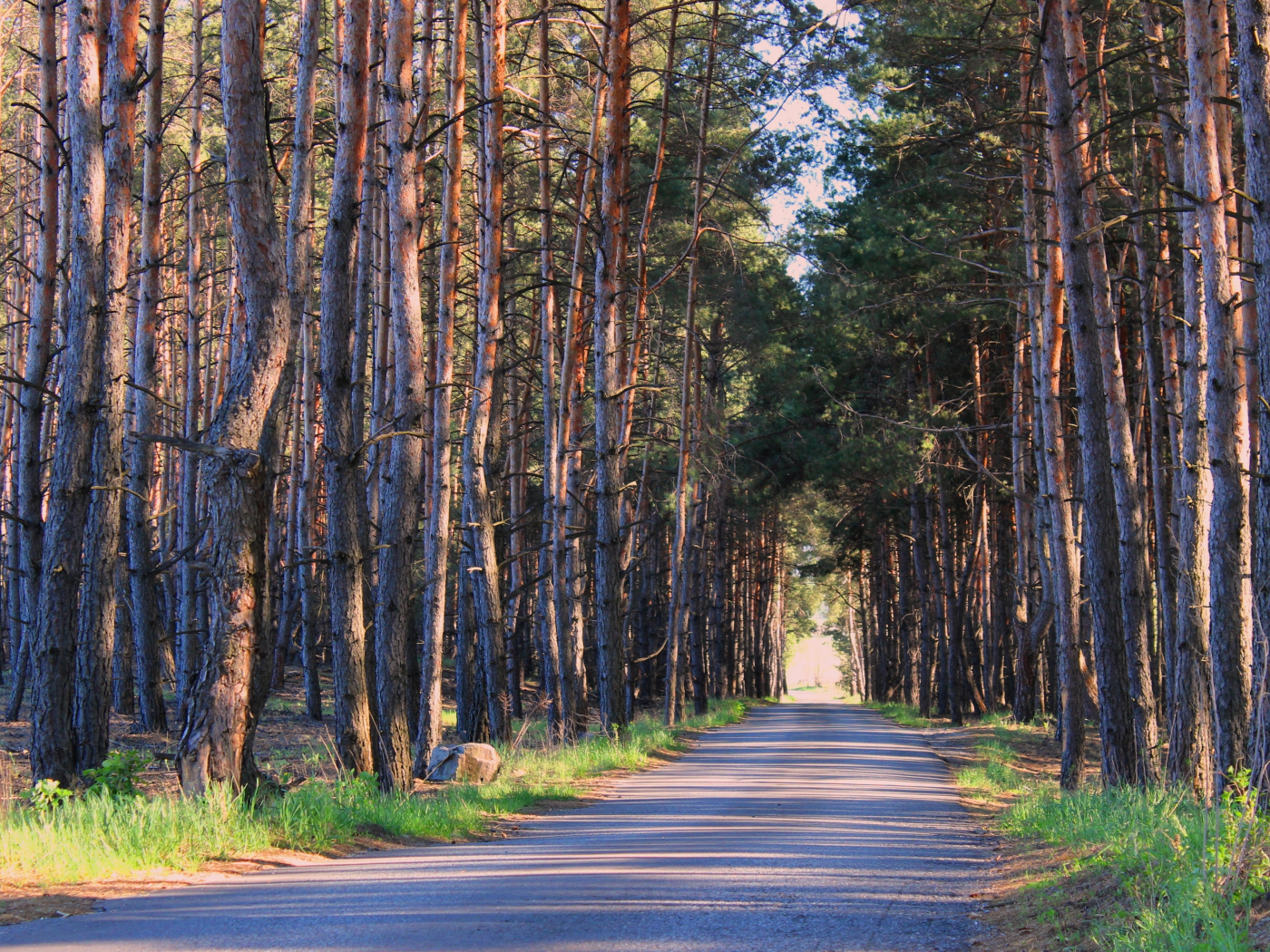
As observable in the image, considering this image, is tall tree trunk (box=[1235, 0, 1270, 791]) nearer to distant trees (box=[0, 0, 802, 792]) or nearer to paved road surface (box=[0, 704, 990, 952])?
paved road surface (box=[0, 704, 990, 952])

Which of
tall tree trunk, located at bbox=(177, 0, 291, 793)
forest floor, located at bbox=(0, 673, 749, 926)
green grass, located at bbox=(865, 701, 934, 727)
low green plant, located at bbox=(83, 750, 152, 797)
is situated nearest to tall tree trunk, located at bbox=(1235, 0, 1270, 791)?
forest floor, located at bbox=(0, 673, 749, 926)

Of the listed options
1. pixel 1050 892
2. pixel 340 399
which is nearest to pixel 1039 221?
pixel 340 399

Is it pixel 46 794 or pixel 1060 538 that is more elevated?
pixel 1060 538

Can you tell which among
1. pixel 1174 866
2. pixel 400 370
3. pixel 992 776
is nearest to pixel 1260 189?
pixel 1174 866

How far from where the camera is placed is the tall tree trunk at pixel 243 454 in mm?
7809

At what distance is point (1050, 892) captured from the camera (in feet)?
19.5

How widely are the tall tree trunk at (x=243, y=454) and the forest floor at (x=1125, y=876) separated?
522 centimetres

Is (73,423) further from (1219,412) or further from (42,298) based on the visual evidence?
(1219,412)

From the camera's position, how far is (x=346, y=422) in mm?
10242

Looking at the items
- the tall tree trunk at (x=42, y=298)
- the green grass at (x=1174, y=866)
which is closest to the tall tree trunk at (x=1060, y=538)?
the green grass at (x=1174, y=866)

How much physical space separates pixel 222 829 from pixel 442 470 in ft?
24.7

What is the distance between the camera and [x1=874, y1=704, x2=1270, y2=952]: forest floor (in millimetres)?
4270

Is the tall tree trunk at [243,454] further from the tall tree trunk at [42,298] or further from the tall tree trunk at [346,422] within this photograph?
the tall tree trunk at [42,298]

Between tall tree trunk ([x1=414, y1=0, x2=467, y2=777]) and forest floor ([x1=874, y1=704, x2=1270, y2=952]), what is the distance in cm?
657
